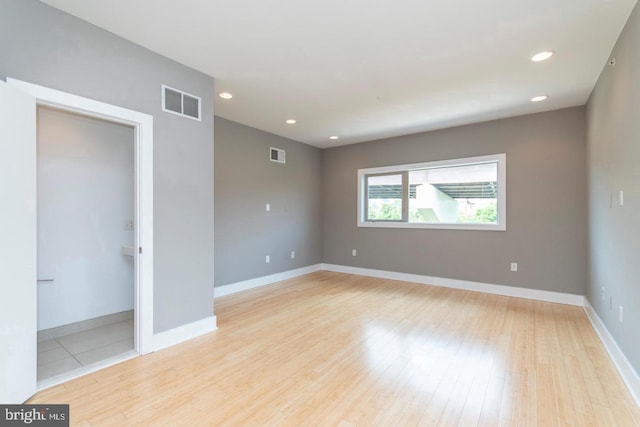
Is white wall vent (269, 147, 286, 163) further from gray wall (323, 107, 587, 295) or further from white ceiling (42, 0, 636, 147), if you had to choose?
gray wall (323, 107, 587, 295)

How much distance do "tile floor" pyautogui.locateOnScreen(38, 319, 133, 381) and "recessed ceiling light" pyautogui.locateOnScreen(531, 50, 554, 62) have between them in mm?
4598

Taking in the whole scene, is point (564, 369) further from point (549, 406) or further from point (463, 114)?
point (463, 114)

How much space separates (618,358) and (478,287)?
2.31m

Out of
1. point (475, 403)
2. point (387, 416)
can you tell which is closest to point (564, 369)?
point (475, 403)

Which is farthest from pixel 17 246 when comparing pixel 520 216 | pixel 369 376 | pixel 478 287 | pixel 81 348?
pixel 520 216

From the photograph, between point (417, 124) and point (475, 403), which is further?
point (417, 124)

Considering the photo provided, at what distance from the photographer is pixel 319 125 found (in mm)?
4836

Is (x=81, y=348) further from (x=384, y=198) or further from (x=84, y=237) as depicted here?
(x=384, y=198)

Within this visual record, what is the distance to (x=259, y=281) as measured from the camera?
16.6 feet

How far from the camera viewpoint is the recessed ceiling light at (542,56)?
261 centimetres

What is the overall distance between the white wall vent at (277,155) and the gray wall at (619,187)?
175 inches

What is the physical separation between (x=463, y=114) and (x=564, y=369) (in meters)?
3.34

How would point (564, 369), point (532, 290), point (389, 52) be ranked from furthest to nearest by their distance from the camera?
1. point (532, 290)
2. point (389, 52)
3. point (564, 369)

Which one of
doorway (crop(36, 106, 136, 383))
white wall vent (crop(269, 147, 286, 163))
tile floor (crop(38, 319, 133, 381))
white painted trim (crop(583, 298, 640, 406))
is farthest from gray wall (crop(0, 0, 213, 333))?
white painted trim (crop(583, 298, 640, 406))
